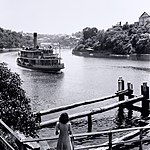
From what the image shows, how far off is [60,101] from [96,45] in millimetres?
108382

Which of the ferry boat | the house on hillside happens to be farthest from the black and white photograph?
the house on hillside

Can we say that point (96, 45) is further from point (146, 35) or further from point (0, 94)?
point (0, 94)

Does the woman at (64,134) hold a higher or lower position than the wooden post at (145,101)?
higher

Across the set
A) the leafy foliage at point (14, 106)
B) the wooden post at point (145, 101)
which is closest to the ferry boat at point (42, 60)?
the wooden post at point (145, 101)

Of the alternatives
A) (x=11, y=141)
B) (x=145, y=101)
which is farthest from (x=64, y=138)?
(x=145, y=101)

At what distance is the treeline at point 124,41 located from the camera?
116 metres

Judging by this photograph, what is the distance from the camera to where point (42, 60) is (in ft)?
250

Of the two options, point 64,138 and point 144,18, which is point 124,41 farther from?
point 64,138

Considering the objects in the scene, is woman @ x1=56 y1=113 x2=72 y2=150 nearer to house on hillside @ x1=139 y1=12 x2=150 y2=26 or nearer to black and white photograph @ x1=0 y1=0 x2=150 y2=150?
black and white photograph @ x1=0 y1=0 x2=150 y2=150

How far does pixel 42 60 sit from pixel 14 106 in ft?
212

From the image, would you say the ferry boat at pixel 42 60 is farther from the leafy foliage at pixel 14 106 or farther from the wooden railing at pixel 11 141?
the wooden railing at pixel 11 141

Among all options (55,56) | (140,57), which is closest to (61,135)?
(55,56)

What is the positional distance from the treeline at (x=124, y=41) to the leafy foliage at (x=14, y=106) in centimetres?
10535

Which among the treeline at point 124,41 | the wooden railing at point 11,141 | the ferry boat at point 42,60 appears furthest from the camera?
the treeline at point 124,41
